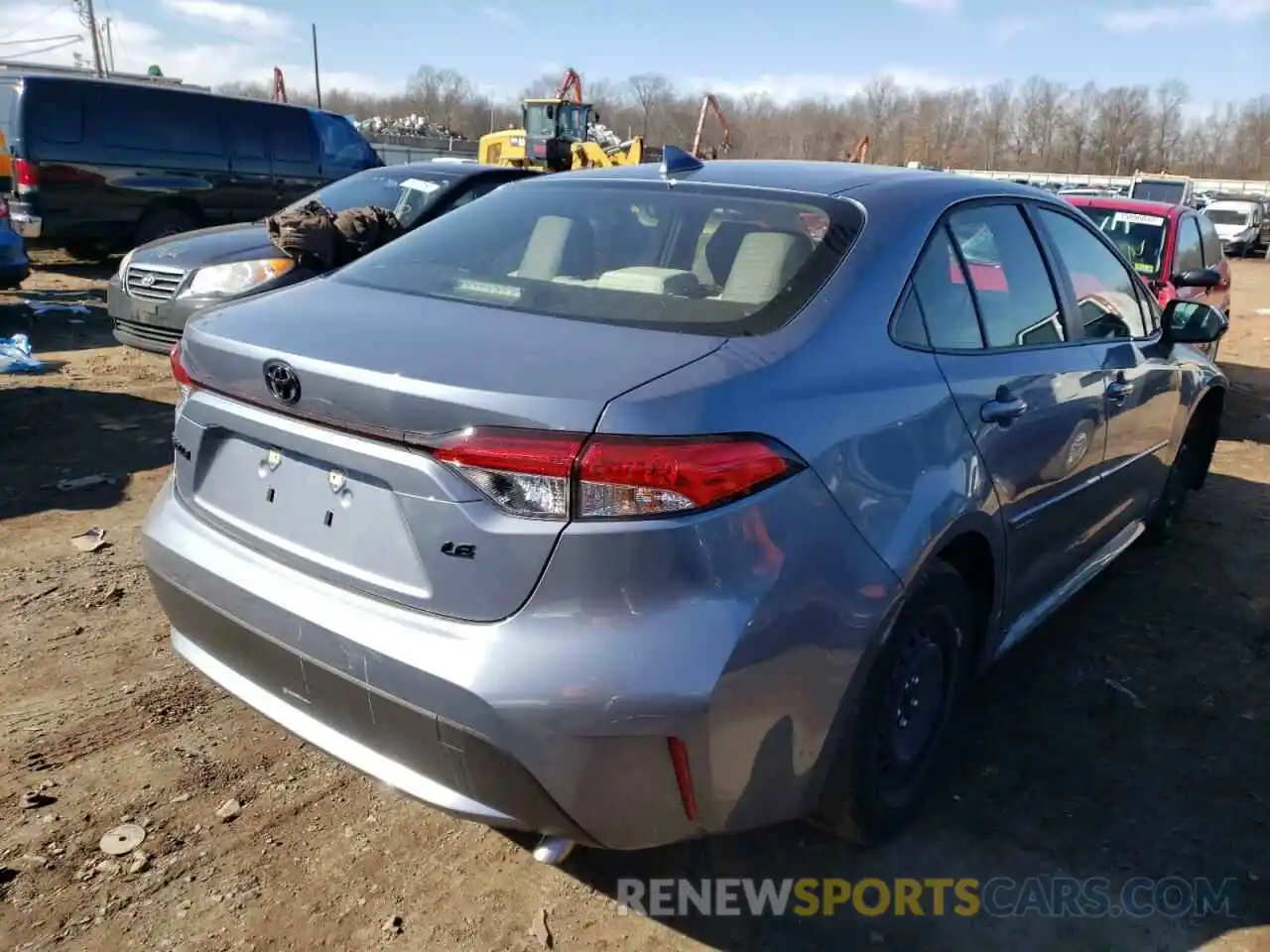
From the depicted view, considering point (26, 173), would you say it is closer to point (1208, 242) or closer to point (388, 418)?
point (388, 418)

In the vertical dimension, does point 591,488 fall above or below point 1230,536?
above

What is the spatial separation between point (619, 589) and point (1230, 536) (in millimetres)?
4624

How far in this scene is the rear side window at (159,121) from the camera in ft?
37.5

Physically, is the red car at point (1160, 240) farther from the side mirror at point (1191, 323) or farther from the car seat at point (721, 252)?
the car seat at point (721, 252)

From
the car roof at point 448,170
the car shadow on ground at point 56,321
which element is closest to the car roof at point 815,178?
the car roof at point 448,170

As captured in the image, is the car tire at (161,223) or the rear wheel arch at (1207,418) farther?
the car tire at (161,223)

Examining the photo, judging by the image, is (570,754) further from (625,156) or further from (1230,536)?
(625,156)

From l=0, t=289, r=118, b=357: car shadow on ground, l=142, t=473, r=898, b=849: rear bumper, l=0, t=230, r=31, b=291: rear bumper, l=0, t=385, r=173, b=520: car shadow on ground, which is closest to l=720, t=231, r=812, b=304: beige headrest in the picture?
l=142, t=473, r=898, b=849: rear bumper

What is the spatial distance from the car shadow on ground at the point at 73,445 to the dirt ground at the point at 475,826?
21.3 inches

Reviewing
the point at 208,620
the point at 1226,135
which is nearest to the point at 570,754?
the point at 208,620

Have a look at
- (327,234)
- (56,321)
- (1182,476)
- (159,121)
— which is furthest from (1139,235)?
(159,121)

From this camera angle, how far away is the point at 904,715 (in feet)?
8.60

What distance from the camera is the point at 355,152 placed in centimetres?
1411

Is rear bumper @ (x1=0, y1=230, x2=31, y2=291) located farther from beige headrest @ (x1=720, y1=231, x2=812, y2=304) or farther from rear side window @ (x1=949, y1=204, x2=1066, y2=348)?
rear side window @ (x1=949, y1=204, x2=1066, y2=348)
